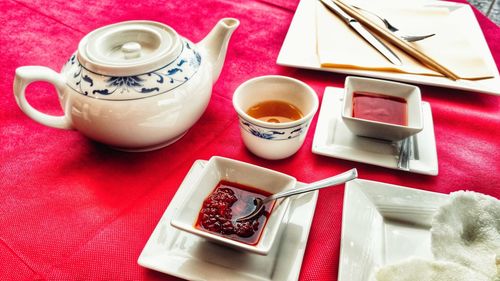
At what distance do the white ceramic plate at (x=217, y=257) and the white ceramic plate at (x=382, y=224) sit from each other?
64 millimetres

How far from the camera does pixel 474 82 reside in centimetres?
83

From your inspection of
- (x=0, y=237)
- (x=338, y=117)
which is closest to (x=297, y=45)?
(x=338, y=117)

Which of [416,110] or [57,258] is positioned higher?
[416,110]

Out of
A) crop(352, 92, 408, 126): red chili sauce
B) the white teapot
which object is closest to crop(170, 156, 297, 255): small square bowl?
the white teapot

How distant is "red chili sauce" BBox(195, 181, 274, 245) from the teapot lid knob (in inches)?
9.6

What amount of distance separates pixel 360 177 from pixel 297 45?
0.42m

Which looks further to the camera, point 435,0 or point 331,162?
point 435,0

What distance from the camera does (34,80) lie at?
1.89 feet

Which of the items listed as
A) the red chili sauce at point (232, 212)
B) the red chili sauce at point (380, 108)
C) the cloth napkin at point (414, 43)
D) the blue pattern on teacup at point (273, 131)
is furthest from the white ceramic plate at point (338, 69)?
the red chili sauce at point (232, 212)

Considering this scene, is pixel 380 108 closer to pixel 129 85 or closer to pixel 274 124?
Result: pixel 274 124

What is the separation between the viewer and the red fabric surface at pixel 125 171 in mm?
541

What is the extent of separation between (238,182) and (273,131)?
0.10 metres

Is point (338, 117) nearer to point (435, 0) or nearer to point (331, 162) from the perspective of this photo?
point (331, 162)

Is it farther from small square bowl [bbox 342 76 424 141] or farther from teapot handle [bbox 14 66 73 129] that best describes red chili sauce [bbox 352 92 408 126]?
teapot handle [bbox 14 66 73 129]
